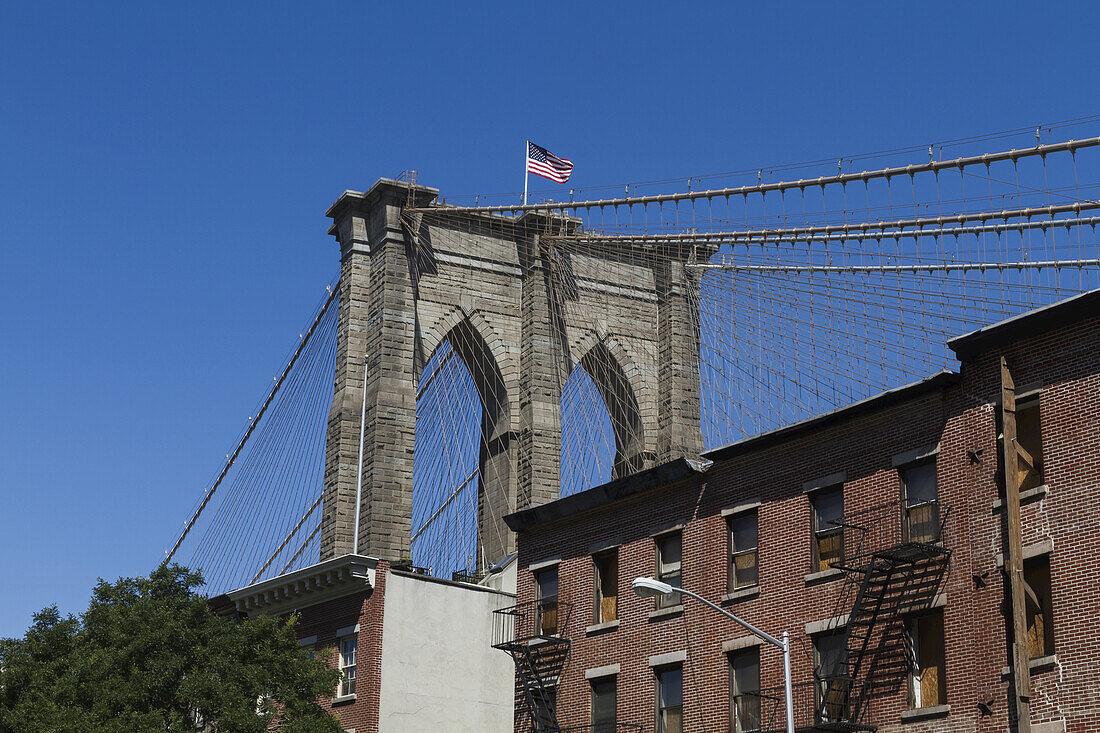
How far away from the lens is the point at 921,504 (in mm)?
32156

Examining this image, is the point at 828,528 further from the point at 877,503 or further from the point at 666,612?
the point at 666,612

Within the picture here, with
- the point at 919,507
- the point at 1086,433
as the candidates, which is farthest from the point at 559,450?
the point at 1086,433

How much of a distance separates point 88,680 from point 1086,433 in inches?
993

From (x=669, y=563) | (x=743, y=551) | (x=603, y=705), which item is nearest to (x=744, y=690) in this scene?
(x=743, y=551)

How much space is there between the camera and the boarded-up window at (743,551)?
36250 mm

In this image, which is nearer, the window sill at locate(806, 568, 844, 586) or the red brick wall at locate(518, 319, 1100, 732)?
the red brick wall at locate(518, 319, 1100, 732)

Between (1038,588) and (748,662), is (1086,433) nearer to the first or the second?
(1038,588)

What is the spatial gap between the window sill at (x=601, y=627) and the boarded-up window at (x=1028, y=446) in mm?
12554

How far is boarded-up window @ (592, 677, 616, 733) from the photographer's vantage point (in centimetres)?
3878

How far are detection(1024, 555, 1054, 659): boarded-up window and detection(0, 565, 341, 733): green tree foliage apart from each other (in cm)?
1874

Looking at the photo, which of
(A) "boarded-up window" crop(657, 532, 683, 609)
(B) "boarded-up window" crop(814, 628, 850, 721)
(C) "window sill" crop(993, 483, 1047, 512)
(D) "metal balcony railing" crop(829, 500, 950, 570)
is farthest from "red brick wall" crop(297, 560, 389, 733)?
(C) "window sill" crop(993, 483, 1047, 512)

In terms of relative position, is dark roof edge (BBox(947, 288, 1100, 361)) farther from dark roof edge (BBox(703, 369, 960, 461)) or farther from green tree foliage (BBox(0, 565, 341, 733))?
green tree foliage (BBox(0, 565, 341, 733))

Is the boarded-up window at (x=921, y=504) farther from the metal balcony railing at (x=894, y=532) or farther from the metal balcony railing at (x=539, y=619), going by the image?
the metal balcony railing at (x=539, y=619)

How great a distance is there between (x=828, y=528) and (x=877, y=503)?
1.55 metres
